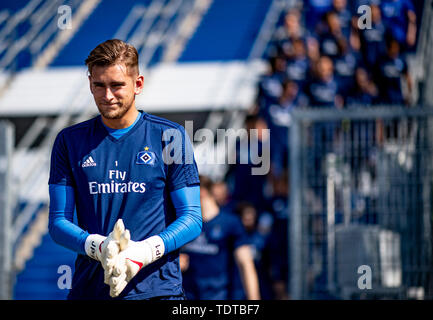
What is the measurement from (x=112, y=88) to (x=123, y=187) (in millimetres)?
384

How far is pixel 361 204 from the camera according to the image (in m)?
6.01

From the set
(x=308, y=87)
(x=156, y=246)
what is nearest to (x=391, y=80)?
(x=308, y=87)

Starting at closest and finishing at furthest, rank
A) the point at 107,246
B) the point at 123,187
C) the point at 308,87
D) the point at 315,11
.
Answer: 1. the point at 107,246
2. the point at 123,187
3. the point at 308,87
4. the point at 315,11

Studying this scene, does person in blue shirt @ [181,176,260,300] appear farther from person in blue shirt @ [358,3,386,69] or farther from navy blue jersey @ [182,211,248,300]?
person in blue shirt @ [358,3,386,69]

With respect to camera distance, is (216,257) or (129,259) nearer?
(129,259)

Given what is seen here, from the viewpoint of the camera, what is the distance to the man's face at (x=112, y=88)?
108 inches

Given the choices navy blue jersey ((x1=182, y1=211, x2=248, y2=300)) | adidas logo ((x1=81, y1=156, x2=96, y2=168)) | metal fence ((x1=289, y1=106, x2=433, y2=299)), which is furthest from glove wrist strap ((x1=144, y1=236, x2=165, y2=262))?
metal fence ((x1=289, y1=106, x2=433, y2=299))

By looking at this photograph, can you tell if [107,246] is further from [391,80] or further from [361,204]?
[391,80]

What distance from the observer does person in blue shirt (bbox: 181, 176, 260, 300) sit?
506 centimetres

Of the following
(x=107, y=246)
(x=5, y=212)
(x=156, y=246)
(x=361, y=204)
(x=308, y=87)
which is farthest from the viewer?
(x=308, y=87)

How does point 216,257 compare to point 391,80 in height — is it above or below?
below

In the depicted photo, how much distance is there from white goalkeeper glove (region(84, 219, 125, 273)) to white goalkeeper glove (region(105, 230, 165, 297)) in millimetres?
17

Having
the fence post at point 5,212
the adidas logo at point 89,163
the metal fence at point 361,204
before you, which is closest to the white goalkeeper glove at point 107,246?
the adidas logo at point 89,163
